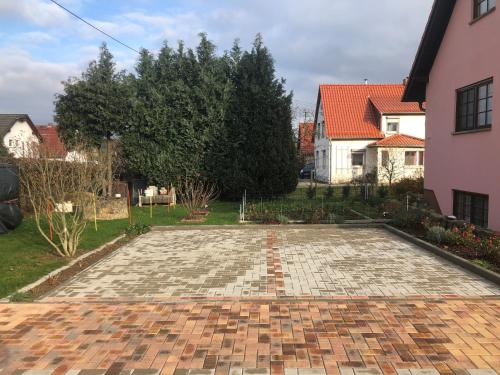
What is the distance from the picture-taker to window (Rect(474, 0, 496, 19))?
30.6 feet

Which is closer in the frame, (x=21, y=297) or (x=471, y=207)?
(x=21, y=297)

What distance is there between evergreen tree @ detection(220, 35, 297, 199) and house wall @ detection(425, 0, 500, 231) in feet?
20.6

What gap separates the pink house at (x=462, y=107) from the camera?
912 centimetres

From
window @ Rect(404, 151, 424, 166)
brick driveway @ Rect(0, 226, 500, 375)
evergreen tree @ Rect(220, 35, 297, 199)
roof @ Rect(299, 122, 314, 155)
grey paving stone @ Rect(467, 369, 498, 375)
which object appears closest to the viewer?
grey paving stone @ Rect(467, 369, 498, 375)

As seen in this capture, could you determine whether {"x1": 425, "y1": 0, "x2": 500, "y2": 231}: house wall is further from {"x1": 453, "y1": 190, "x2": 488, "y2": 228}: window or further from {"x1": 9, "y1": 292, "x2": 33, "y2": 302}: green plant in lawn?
{"x1": 9, "y1": 292, "x2": 33, "y2": 302}: green plant in lawn

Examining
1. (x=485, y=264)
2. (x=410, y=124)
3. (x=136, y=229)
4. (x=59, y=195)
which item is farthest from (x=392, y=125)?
(x=59, y=195)

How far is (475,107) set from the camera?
10055mm

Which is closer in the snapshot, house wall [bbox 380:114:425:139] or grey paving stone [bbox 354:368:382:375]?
grey paving stone [bbox 354:368:382:375]

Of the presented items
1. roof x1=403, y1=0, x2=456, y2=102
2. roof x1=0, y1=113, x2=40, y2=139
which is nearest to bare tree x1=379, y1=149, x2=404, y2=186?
roof x1=403, y1=0, x2=456, y2=102

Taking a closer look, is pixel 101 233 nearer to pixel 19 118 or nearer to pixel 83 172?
pixel 83 172

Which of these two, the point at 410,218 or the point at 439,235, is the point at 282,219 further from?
the point at 439,235

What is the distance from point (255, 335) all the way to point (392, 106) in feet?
92.7

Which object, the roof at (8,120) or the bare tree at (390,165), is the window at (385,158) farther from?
the roof at (8,120)

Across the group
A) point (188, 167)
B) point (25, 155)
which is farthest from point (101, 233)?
point (188, 167)
